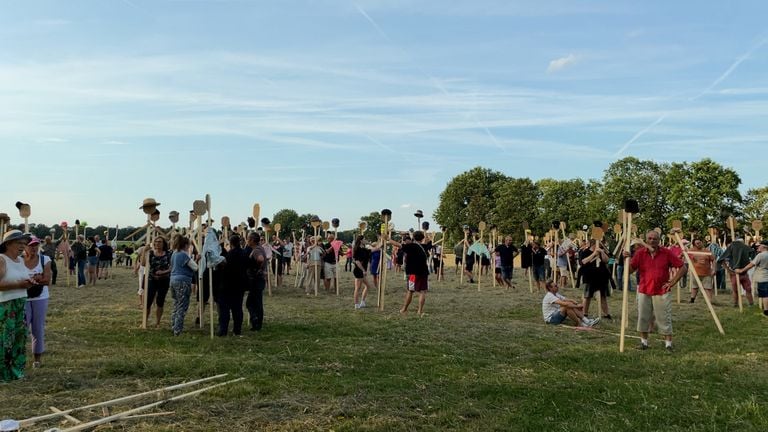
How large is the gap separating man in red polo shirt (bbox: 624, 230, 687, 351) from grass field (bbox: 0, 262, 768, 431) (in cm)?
47

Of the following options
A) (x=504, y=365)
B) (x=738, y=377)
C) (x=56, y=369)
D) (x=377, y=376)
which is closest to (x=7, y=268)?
(x=56, y=369)

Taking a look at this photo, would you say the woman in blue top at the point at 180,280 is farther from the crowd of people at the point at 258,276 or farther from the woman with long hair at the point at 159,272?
the woman with long hair at the point at 159,272

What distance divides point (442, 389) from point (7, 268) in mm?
5709

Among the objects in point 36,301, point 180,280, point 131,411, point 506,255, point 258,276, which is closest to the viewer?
point 131,411

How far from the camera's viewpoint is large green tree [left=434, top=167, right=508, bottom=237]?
227ft

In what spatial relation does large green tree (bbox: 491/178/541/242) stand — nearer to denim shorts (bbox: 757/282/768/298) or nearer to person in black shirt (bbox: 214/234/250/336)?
denim shorts (bbox: 757/282/768/298)

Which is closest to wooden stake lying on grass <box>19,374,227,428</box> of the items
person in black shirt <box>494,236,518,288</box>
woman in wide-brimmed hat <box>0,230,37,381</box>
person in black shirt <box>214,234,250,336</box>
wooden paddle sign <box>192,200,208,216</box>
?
woman in wide-brimmed hat <box>0,230,37,381</box>

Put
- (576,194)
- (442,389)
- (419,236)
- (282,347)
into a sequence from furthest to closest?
(576,194) → (419,236) → (282,347) → (442,389)

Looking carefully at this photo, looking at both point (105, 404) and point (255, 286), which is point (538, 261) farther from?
point (105, 404)

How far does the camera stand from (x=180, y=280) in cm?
1102

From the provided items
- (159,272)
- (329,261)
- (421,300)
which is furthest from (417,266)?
(329,261)

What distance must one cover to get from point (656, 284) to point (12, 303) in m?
9.79

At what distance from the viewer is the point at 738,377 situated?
7.68 meters

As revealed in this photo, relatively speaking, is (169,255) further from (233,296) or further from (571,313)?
(571,313)
